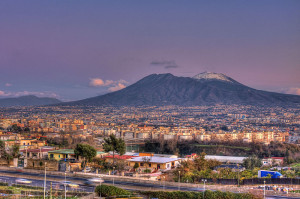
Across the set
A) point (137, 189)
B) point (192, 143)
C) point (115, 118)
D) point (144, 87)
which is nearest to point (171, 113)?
point (115, 118)

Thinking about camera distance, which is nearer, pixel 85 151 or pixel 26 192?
pixel 26 192

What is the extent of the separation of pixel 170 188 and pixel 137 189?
1894 millimetres

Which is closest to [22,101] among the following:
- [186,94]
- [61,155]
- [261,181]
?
[186,94]

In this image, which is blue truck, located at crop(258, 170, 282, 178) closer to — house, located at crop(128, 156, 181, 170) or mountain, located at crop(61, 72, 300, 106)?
house, located at crop(128, 156, 181, 170)

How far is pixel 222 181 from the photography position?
2195cm

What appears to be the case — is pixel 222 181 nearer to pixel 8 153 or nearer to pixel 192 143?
pixel 8 153

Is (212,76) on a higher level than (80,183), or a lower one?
higher

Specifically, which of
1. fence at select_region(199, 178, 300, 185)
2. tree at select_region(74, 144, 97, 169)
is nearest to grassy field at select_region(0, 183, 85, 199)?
tree at select_region(74, 144, 97, 169)

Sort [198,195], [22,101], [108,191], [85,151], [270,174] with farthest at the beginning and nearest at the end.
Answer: [22,101] → [85,151] → [270,174] → [108,191] → [198,195]

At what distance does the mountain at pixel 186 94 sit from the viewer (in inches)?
5241

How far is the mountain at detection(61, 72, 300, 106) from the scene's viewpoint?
133 metres

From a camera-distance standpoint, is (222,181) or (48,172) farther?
(48,172)

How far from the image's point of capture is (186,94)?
473ft

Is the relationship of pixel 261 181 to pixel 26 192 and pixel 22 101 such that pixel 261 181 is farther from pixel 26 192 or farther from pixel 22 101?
pixel 22 101
